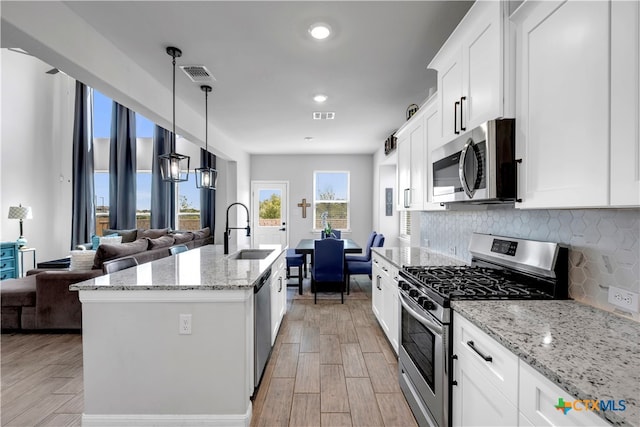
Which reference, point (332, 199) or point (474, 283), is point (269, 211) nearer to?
point (332, 199)

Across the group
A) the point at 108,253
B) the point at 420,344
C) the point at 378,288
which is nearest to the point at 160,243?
the point at 108,253

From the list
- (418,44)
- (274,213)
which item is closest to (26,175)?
(274,213)

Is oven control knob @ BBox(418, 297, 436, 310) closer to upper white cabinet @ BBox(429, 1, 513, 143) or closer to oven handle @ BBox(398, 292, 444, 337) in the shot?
oven handle @ BBox(398, 292, 444, 337)

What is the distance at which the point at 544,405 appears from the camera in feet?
2.93

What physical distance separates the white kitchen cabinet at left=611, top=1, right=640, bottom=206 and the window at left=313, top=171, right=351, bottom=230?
6277mm

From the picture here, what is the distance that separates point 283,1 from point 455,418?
2606 mm

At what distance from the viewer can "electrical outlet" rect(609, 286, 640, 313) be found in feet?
3.74

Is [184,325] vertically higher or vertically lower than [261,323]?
higher

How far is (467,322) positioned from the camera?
1326mm

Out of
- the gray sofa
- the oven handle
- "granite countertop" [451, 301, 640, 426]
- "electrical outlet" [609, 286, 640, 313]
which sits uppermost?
"electrical outlet" [609, 286, 640, 313]

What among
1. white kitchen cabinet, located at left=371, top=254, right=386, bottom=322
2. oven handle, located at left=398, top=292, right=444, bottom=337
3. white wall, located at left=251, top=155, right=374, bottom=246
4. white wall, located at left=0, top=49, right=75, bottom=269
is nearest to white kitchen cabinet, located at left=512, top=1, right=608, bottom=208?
oven handle, located at left=398, top=292, right=444, bottom=337

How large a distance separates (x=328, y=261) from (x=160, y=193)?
5175 mm

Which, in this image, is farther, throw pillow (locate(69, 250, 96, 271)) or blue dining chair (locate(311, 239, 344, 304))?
blue dining chair (locate(311, 239, 344, 304))

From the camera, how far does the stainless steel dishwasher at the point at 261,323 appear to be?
2.10 metres
